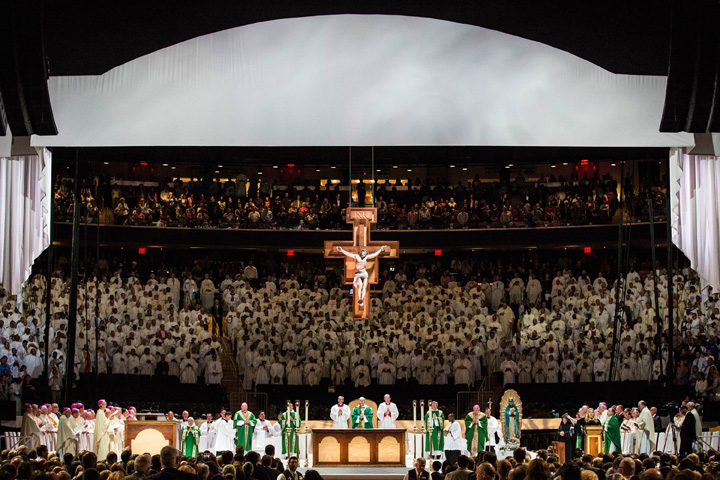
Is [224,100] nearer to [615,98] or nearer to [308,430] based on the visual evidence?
[615,98]

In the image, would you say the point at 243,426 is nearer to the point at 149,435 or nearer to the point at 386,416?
the point at 149,435

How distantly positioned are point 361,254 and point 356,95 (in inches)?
146

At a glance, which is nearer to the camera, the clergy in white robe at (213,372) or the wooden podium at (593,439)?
the wooden podium at (593,439)

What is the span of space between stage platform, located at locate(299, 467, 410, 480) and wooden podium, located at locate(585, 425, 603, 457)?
137 inches

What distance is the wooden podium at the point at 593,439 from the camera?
54.7ft

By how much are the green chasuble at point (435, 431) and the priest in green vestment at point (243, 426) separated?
11.5 ft

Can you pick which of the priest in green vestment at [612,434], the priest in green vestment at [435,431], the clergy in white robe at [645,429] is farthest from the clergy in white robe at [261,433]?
the clergy in white robe at [645,429]

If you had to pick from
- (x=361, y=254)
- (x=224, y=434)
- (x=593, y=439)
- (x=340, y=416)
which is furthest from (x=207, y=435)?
(x=593, y=439)

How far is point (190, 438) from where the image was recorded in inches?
672

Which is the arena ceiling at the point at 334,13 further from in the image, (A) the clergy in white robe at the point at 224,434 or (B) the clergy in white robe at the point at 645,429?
(A) the clergy in white robe at the point at 224,434

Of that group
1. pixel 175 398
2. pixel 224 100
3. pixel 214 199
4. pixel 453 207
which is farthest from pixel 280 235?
pixel 224 100

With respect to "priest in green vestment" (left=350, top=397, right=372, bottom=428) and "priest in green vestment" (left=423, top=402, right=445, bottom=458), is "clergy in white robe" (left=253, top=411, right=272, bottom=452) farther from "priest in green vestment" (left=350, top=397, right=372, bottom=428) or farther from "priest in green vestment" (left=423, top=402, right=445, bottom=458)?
"priest in green vestment" (left=423, top=402, right=445, bottom=458)

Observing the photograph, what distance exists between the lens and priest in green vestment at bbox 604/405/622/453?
16844mm

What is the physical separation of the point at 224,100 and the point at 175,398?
10759mm
